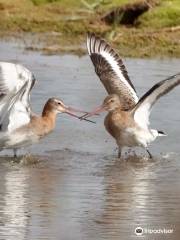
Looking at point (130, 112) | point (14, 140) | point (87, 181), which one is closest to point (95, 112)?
point (130, 112)

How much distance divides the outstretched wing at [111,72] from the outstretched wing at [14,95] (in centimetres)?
156

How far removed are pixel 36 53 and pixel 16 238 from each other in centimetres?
1114

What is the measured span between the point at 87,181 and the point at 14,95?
158cm

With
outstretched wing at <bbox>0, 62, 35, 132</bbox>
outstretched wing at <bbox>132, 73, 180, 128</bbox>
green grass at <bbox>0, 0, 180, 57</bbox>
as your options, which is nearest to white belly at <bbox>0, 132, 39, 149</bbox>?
outstretched wing at <bbox>0, 62, 35, 132</bbox>

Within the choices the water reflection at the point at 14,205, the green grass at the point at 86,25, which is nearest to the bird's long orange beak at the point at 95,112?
the water reflection at the point at 14,205

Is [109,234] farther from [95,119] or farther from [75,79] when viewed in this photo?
[75,79]

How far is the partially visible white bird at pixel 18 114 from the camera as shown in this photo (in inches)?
478

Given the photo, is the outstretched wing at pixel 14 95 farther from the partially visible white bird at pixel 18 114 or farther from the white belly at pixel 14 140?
the white belly at pixel 14 140

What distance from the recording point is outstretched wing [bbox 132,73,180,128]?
12.8m

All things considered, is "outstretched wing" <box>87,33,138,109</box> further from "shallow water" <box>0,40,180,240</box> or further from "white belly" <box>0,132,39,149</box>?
"white belly" <box>0,132,39,149</box>

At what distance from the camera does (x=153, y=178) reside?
11.7 metres

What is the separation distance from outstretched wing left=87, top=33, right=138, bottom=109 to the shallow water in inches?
21.3

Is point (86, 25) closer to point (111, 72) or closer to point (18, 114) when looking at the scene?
point (111, 72)

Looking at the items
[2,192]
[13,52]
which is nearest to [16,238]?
[2,192]
